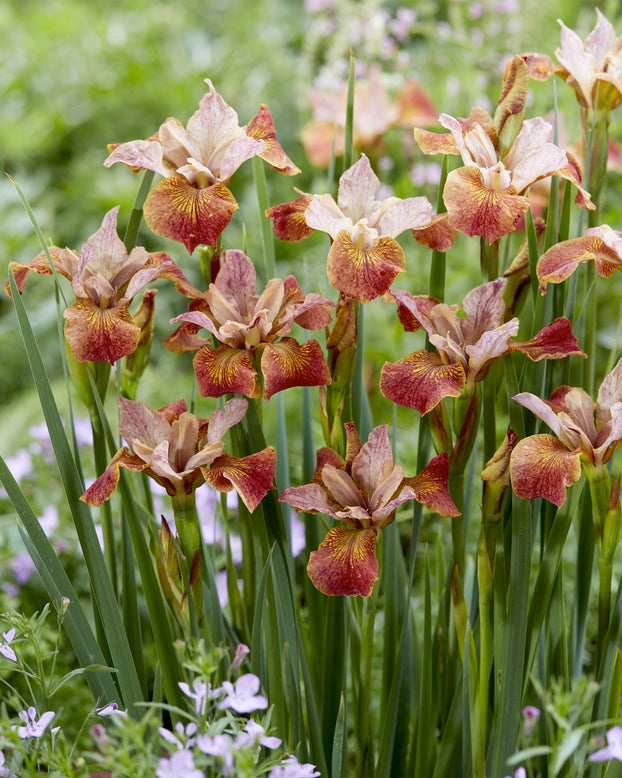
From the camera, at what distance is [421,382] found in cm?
49

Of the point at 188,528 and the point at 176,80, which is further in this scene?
the point at 176,80

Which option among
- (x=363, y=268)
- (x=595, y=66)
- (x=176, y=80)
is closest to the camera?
(x=363, y=268)

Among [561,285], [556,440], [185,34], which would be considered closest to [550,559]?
[556,440]

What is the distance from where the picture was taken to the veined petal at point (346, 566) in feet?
1.55

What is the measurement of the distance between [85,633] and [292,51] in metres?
3.50

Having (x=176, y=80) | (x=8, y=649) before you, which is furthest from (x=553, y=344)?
(x=176, y=80)

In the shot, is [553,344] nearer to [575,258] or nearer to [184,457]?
[575,258]

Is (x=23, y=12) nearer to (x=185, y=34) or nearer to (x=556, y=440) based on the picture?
(x=185, y=34)

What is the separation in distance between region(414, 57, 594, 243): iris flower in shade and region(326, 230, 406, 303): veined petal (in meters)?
0.04

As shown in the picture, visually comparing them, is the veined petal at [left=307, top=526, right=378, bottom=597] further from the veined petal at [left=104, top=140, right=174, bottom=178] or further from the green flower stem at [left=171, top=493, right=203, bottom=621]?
the veined petal at [left=104, top=140, right=174, bottom=178]

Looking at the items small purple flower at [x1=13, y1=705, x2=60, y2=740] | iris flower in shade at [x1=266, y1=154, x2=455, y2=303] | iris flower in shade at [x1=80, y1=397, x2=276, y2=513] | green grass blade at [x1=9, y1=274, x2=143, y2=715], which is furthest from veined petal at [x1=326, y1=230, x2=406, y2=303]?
small purple flower at [x1=13, y1=705, x2=60, y2=740]

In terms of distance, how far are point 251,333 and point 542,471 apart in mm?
201

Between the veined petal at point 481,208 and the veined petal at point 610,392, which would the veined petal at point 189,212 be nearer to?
the veined petal at point 481,208

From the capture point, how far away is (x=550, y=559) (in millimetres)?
521
